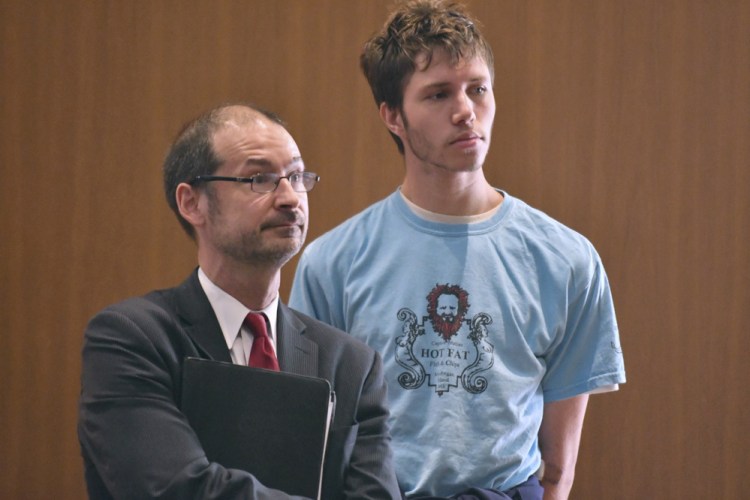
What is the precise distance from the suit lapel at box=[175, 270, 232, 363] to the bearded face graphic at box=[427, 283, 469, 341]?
569 mm

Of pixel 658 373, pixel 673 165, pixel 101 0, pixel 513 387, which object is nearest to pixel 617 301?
pixel 658 373

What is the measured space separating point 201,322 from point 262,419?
9.4 inches

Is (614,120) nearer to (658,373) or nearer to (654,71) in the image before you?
(654,71)

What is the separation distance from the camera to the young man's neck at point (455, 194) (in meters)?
2.46

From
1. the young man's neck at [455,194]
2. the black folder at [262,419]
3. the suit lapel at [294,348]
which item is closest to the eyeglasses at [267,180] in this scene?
the suit lapel at [294,348]

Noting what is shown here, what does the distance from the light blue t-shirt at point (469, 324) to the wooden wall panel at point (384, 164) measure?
47.9 inches

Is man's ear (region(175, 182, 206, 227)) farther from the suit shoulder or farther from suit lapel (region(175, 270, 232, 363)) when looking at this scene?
the suit shoulder

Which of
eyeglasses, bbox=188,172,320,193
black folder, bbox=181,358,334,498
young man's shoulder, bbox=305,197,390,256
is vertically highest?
eyeglasses, bbox=188,172,320,193

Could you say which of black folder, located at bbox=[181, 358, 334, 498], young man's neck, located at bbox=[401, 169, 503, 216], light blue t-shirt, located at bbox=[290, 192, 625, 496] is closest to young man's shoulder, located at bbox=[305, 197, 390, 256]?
light blue t-shirt, located at bbox=[290, 192, 625, 496]

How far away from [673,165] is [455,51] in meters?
1.48

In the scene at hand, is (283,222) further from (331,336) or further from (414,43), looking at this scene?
(414,43)

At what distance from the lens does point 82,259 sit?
A: 383 centimetres

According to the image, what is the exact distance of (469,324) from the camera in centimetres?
235

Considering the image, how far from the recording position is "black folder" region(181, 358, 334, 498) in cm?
183
